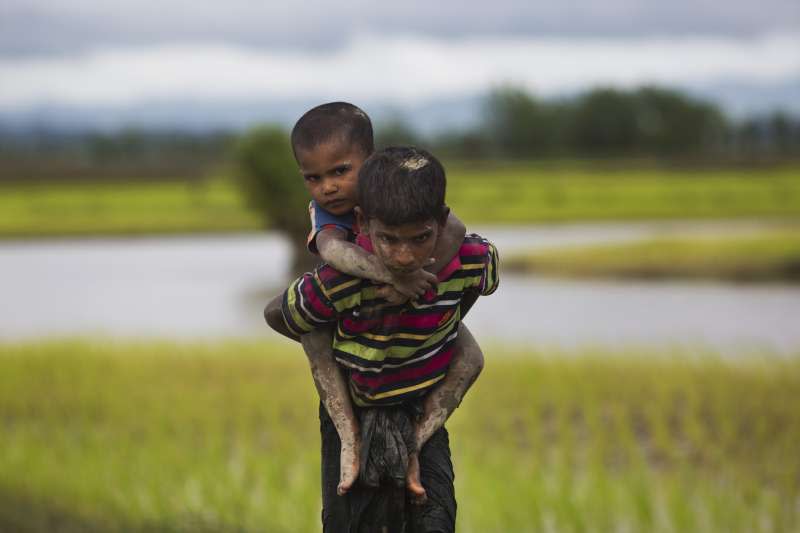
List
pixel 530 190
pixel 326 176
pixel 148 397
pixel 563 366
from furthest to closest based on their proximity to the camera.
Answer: pixel 530 190, pixel 563 366, pixel 148 397, pixel 326 176

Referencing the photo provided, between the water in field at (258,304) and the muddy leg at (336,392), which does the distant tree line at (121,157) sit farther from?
the muddy leg at (336,392)

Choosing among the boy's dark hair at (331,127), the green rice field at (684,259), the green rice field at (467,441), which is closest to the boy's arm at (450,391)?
the boy's dark hair at (331,127)

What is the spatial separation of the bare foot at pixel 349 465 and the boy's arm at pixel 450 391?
137 millimetres

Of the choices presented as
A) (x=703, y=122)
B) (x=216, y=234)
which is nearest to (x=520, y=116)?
(x=703, y=122)

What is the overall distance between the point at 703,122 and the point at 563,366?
49.1m

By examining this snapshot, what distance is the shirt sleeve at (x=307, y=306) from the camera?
1.89 meters

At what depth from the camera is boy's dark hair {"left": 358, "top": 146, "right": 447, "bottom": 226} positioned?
1.75 metres

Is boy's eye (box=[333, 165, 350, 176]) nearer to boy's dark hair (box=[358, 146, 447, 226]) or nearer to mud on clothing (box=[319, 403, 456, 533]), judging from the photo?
boy's dark hair (box=[358, 146, 447, 226])

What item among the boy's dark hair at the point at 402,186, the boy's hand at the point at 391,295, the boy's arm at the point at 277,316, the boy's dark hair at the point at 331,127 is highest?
the boy's dark hair at the point at 331,127

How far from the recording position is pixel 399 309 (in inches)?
74.8

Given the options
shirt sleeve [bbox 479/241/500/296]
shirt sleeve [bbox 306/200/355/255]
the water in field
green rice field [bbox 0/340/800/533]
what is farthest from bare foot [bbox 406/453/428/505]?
the water in field

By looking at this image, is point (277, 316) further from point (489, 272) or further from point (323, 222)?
point (489, 272)

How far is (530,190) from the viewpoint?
38.3 metres

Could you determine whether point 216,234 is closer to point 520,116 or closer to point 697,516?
point 520,116
